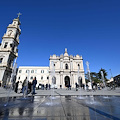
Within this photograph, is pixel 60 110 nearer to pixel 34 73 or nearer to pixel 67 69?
pixel 67 69

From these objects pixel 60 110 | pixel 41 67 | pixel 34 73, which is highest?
pixel 41 67

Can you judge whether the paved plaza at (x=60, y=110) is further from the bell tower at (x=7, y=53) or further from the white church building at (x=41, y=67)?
the bell tower at (x=7, y=53)

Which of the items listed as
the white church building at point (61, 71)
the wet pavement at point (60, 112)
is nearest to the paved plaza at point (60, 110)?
the wet pavement at point (60, 112)

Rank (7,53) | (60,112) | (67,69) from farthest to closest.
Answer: (67,69) < (7,53) < (60,112)

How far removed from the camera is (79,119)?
1.72m

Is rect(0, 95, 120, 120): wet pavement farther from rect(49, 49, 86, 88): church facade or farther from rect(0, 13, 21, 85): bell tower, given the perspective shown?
rect(49, 49, 86, 88): church facade

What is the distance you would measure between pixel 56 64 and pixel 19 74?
773 inches

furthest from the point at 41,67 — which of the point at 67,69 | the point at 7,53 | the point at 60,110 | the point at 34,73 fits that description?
the point at 60,110

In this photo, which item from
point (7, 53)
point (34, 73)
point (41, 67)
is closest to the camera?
point (7, 53)

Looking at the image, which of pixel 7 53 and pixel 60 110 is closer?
pixel 60 110

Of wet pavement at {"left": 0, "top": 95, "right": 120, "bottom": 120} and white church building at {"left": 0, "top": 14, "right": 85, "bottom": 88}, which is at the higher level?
white church building at {"left": 0, "top": 14, "right": 85, "bottom": 88}

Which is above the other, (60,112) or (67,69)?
(67,69)

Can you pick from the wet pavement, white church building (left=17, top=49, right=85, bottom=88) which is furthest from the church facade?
the wet pavement

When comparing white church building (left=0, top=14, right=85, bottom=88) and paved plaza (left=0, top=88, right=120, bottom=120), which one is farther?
white church building (left=0, top=14, right=85, bottom=88)
